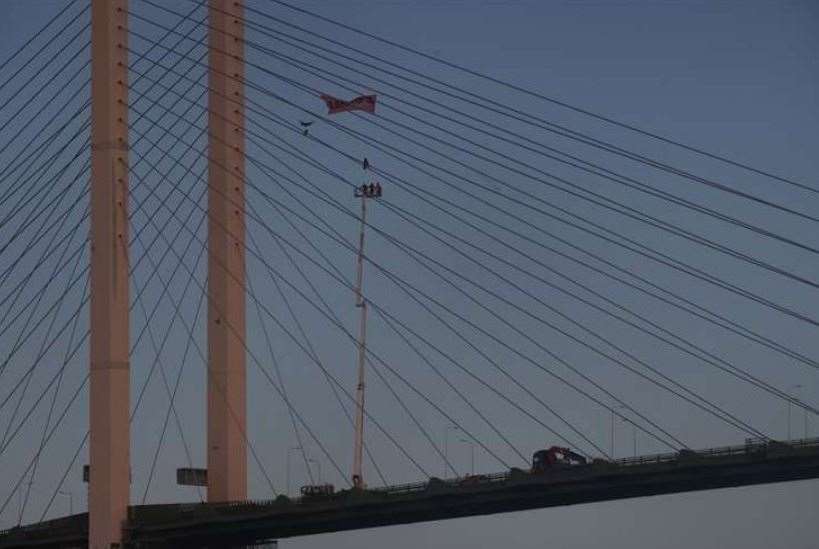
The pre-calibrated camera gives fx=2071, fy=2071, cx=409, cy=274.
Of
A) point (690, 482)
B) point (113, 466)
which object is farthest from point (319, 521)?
point (690, 482)

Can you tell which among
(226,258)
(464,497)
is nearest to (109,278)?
(226,258)

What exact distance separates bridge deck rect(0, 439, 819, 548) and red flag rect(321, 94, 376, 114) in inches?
524

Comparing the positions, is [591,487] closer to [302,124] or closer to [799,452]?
[799,452]

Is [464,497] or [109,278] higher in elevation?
[109,278]

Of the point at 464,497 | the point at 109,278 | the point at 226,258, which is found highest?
the point at 226,258

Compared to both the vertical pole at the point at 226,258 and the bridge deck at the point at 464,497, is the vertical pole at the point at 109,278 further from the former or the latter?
the vertical pole at the point at 226,258

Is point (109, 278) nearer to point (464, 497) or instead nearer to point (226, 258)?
point (226, 258)

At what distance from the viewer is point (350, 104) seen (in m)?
72.7

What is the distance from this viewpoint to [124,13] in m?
67.2

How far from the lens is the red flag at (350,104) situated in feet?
236

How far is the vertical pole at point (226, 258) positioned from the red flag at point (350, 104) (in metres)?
3.94

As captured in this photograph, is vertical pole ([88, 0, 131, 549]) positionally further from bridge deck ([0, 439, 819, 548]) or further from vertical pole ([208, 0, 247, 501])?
vertical pole ([208, 0, 247, 501])

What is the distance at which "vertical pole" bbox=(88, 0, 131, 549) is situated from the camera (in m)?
64.9

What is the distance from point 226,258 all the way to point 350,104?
7.36 meters
